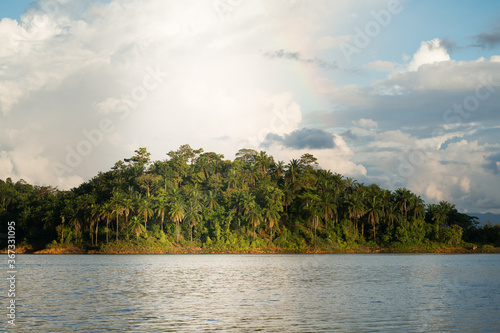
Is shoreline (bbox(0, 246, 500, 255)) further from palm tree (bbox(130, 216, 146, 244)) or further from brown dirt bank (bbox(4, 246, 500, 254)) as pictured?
palm tree (bbox(130, 216, 146, 244))

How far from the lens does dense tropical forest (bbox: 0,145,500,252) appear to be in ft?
458

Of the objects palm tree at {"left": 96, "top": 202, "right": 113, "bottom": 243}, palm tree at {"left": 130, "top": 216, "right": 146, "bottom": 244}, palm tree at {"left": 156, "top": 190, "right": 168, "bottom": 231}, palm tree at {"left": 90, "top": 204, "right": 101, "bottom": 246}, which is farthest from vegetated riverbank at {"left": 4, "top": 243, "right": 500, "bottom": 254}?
palm tree at {"left": 156, "top": 190, "right": 168, "bottom": 231}

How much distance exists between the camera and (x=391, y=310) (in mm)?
30266

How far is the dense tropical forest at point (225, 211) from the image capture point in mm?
139500

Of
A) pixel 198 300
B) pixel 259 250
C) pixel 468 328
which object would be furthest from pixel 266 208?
pixel 468 328

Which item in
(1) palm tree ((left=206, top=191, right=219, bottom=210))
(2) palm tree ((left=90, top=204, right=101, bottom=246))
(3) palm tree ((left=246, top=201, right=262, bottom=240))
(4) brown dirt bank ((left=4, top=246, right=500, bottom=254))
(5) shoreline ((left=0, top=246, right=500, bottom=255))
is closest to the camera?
(2) palm tree ((left=90, top=204, right=101, bottom=246))

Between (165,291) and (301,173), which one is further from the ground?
(301,173)

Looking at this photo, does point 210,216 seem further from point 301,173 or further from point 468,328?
point 468,328

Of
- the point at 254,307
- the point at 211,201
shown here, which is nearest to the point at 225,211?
the point at 211,201

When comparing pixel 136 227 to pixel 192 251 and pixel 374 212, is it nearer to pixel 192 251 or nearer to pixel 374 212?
pixel 192 251

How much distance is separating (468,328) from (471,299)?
13.2 metres

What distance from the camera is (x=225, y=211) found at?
148875 mm

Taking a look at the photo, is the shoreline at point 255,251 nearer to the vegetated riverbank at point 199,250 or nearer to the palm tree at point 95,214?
the vegetated riverbank at point 199,250

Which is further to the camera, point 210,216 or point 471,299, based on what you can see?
point 210,216
